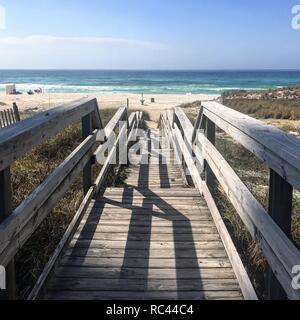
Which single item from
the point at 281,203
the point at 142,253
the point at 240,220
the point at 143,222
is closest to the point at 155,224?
the point at 143,222

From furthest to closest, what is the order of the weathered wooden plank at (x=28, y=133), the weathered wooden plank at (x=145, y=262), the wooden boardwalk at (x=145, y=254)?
the weathered wooden plank at (x=145, y=262) → the wooden boardwalk at (x=145, y=254) → the weathered wooden plank at (x=28, y=133)

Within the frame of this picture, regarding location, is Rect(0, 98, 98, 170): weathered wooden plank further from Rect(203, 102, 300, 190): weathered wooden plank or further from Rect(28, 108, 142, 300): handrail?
Rect(203, 102, 300, 190): weathered wooden plank

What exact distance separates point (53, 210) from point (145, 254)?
1.19 meters

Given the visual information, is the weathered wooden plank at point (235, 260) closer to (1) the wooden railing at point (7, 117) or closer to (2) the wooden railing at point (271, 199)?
(2) the wooden railing at point (271, 199)

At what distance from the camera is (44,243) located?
3.56m

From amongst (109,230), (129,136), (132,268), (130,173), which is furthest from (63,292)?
(129,136)

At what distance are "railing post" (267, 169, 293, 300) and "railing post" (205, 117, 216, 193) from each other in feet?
7.89

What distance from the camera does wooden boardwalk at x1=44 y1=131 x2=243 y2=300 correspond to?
2.80 m

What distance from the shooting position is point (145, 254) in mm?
Answer: 3336

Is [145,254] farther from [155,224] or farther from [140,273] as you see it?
[155,224]

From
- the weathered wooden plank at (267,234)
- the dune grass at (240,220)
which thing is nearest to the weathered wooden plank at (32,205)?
the weathered wooden plank at (267,234)

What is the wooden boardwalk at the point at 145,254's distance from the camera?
2.80 meters

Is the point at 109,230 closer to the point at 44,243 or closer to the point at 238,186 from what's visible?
the point at 44,243

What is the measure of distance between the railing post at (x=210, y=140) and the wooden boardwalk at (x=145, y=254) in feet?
0.65
